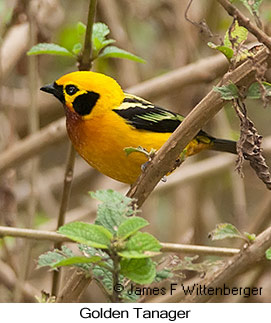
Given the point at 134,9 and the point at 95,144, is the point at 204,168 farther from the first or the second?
the point at 95,144

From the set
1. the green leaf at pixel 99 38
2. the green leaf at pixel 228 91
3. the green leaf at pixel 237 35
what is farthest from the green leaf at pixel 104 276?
the green leaf at pixel 99 38

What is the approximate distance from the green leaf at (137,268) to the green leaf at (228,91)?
0.35m

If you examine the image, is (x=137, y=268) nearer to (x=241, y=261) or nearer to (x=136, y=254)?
(x=136, y=254)

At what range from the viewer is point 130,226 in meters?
1.14

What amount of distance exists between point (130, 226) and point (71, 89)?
3.98ft

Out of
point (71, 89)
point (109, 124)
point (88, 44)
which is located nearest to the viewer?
point (88, 44)

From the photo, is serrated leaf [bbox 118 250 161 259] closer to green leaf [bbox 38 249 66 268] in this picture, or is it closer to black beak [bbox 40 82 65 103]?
green leaf [bbox 38 249 66 268]

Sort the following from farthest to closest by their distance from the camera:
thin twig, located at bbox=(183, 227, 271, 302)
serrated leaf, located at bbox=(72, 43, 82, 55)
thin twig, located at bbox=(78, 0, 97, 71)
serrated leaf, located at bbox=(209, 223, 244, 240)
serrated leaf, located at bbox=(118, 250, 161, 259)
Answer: serrated leaf, located at bbox=(72, 43, 82, 55) → thin twig, located at bbox=(78, 0, 97, 71) → thin twig, located at bbox=(183, 227, 271, 302) → serrated leaf, located at bbox=(209, 223, 244, 240) → serrated leaf, located at bbox=(118, 250, 161, 259)

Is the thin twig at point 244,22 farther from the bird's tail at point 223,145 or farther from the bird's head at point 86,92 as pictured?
the bird's tail at point 223,145

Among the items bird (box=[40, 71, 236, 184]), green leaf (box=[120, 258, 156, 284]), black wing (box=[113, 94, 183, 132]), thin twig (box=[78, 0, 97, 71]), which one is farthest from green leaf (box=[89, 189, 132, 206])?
black wing (box=[113, 94, 183, 132])

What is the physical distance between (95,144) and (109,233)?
1.24 meters

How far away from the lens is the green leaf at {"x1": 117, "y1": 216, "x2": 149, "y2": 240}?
Answer: 112 centimetres

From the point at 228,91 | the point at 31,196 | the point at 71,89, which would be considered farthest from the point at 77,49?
the point at 228,91

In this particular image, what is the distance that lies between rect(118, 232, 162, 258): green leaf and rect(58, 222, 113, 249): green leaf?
1.4 inches
